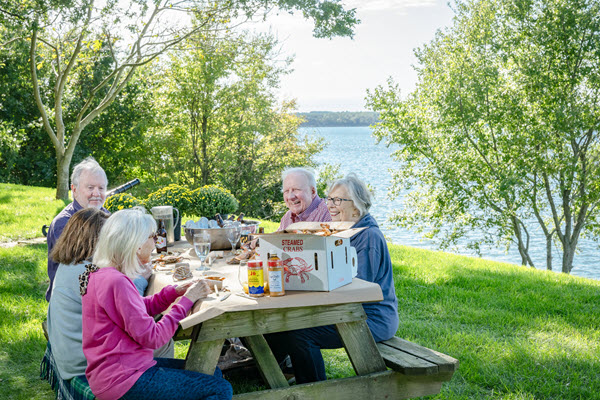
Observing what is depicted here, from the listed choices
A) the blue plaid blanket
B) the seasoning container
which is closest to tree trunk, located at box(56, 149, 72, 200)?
the blue plaid blanket

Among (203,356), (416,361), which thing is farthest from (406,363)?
(203,356)

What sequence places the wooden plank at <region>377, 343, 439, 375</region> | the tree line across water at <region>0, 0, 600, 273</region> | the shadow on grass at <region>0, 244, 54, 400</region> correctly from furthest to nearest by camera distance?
the tree line across water at <region>0, 0, 600, 273</region>
the shadow on grass at <region>0, 244, 54, 400</region>
the wooden plank at <region>377, 343, 439, 375</region>

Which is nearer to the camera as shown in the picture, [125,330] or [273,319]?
[125,330]

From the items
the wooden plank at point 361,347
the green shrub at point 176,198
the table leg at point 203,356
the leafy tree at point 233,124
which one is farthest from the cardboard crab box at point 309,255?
the leafy tree at point 233,124

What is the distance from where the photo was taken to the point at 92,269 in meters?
2.51

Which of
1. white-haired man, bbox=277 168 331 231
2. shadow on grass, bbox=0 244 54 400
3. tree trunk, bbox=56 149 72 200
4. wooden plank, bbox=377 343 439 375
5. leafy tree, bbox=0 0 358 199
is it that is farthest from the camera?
tree trunk, bbox=56 149 72 200

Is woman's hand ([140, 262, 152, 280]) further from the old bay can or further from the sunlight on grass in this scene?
the sunlight on grass

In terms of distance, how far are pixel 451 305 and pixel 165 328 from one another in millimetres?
4334

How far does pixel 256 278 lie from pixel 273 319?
24 cm

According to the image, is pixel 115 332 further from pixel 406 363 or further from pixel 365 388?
pixel 406 363

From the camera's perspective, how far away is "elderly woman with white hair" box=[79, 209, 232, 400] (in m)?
2.43

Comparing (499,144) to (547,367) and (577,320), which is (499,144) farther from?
(547,367)

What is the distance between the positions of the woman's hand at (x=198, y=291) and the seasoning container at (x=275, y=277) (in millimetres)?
351

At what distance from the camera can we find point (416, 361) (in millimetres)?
2980
